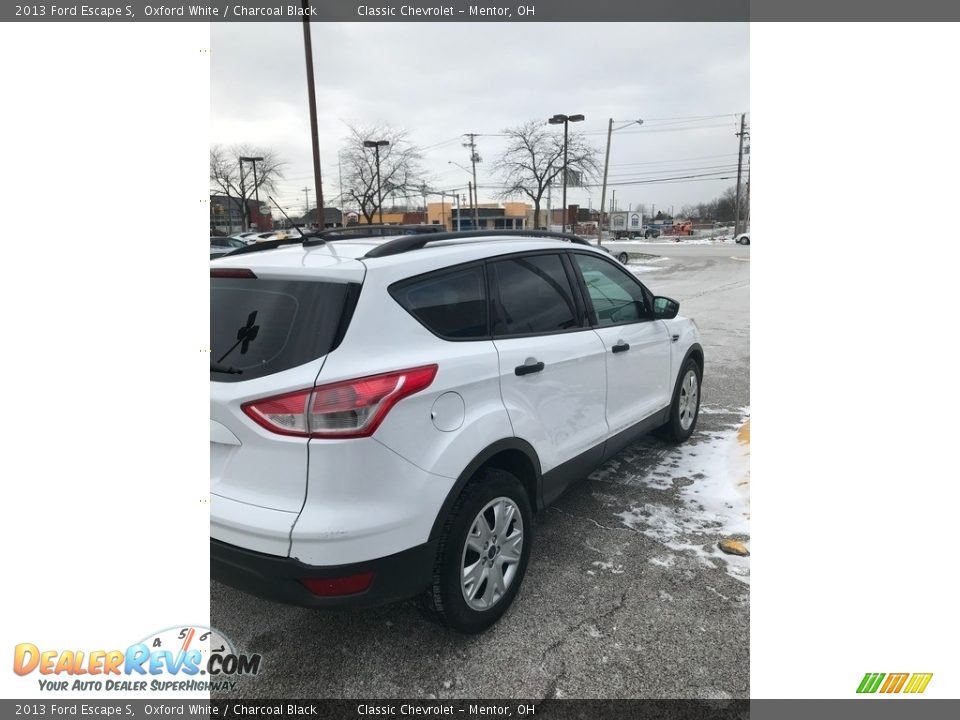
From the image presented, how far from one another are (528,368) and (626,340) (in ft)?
3.77

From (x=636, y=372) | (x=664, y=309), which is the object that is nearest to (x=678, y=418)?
(x=664, y=309)

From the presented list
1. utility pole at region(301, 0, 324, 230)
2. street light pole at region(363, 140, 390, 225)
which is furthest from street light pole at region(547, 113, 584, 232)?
utility pole at region(301, 0, 324, 230)

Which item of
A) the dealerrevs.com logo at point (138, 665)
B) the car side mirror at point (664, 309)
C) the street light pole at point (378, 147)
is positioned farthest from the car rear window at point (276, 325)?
the street light pole at point (378, 147)

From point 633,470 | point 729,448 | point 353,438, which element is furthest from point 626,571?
point 729,448

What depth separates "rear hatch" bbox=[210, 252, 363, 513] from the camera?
2.14 metres

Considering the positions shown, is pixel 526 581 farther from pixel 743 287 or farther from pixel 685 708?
pixel 743 287

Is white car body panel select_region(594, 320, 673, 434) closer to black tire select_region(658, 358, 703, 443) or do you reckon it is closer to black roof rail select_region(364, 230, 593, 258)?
black tire select_region(658, 358, 703, 443)

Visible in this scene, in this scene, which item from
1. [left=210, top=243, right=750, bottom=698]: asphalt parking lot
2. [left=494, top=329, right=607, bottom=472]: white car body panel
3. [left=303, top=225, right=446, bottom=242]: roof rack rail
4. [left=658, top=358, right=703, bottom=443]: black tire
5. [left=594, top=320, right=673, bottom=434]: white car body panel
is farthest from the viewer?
[left=658, top=358, right=703, bottom=443]: black tire

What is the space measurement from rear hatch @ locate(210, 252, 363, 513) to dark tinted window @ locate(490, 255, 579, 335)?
0.79 meters

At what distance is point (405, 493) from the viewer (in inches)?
87.4

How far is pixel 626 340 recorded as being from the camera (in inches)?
148
